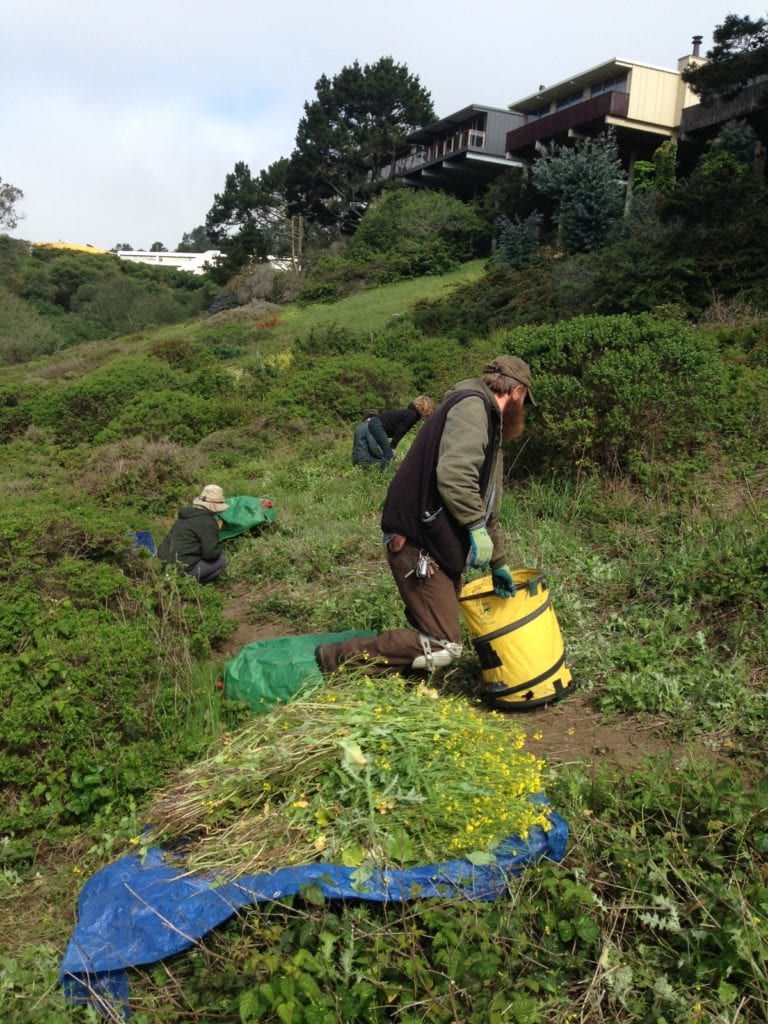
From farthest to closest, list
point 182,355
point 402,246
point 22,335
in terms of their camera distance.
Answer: point 22,335 < point 402,246 < point 182,355

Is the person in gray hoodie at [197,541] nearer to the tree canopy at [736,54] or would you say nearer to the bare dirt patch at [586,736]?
the bare dirt patch at [586,736]

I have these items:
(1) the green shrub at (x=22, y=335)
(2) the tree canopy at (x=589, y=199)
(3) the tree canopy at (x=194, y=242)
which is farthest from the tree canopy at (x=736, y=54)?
(3) the tree canopy at (x=194, y=242)

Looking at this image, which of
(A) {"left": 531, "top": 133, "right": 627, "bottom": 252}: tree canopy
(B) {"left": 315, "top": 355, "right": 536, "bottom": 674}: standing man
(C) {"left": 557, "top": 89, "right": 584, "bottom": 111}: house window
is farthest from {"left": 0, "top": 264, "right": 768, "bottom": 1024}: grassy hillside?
(C) {"left": 557, "top": 89, "right": 584, "bottom": 111}: house window

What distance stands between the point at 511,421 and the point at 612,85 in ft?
107

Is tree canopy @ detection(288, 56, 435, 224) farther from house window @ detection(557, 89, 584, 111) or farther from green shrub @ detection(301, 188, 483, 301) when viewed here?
house window @ detection(557, 89, 584, 111)

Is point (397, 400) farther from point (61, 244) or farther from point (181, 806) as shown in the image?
point (61, 244)

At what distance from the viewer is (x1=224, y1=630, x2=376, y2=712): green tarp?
3.94 meters

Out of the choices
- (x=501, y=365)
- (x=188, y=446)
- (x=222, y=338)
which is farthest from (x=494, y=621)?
(x=222, y=338)

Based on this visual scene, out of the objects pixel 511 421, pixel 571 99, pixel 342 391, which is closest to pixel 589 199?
pixel 342 391

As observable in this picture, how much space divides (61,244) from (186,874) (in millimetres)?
83027

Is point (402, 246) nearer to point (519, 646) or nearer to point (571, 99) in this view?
point (571, 99)

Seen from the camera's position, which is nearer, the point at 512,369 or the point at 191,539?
the point at 512,369

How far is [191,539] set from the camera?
243 inches

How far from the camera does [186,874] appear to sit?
2561 mm
